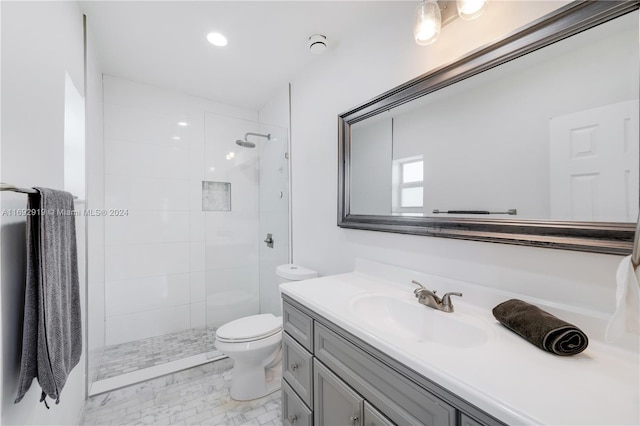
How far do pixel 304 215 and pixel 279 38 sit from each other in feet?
4.20

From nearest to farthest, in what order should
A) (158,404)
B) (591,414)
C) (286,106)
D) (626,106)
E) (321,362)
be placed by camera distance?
(591,414), (626,106), (321,362), (158,404), (286,106)

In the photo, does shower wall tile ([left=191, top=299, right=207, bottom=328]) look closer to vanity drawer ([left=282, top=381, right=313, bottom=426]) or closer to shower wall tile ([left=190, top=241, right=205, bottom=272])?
shower wall tile ([left=190, top=241, right=205, bottom=272])

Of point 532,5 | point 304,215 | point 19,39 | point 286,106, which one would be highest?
point 286,106

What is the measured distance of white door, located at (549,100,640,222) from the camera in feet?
2.45

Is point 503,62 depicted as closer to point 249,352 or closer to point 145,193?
point 249,352

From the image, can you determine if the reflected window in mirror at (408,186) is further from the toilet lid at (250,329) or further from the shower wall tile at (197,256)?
the shower wall tile at (197,256)

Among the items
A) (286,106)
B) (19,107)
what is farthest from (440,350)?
(286,106)

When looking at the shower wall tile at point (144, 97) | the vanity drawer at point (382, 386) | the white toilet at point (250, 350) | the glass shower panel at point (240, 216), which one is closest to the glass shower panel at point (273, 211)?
the glass shower panel at point (240, 216)

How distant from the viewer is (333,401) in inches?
41.4

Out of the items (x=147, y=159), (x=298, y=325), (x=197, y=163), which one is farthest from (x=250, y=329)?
(x=147, y=159)

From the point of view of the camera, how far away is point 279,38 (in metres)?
1.80

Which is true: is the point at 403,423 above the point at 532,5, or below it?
below

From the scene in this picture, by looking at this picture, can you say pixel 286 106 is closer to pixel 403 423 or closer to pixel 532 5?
pixel 532 5

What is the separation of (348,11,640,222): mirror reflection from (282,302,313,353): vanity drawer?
0.73 metres
